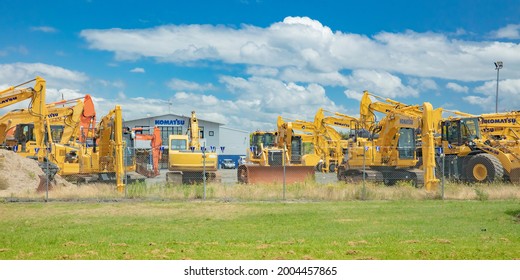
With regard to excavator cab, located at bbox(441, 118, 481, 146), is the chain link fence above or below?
below

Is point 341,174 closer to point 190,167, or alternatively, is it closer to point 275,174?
point 275,174

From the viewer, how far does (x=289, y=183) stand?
3322 cm

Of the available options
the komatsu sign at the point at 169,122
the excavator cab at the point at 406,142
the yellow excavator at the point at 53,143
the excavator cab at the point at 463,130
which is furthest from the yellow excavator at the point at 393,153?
the komatsu sign at the point at 169,122

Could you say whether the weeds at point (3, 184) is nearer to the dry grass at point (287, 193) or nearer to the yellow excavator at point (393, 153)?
the dry grass at point (287, 193)

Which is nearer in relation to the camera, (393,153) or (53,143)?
(393,153)

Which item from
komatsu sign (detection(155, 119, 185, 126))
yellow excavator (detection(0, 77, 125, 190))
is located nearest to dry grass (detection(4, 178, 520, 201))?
yellow excavator (detection(0, 77, 125, 190))

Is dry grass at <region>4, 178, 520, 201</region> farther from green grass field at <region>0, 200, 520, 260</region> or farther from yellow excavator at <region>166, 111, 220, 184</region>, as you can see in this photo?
yellow excavator at <region>166, 111, 220, 184</region>

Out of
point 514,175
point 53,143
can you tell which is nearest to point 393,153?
point 514,175

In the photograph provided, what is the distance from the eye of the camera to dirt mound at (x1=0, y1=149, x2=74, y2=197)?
30.6 m

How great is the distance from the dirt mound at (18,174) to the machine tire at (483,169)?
1964 centimetres

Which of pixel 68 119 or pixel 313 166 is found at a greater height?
pixel 68 119

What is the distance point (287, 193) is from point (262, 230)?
10.5m

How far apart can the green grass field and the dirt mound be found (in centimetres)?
687

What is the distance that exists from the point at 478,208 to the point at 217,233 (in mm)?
10133
